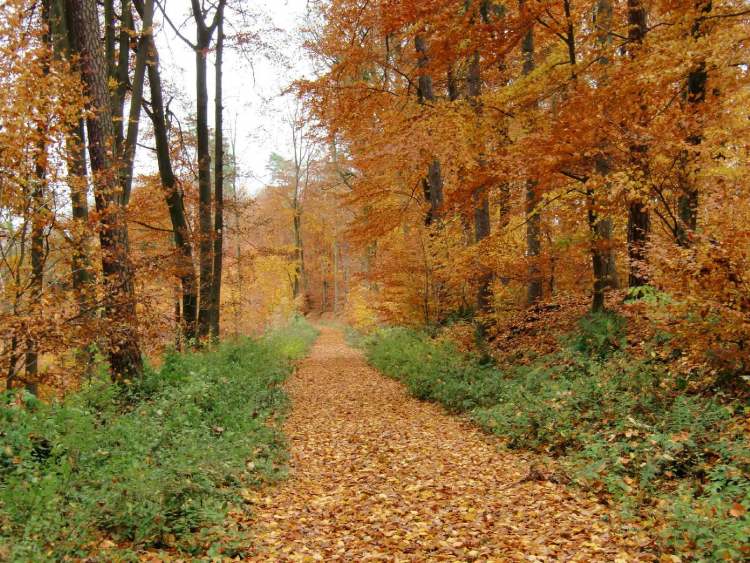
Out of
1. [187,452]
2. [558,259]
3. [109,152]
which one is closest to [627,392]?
[187,452]

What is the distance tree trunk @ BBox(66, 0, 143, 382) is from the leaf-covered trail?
272 cm

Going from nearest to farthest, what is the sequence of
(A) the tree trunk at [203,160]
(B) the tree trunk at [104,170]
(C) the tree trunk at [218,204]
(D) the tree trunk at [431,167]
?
(B) the tree trunk at [104,170]
(A) the tree trunk at [203,160]
(C) the tree trunk at [218,204]
(D) the tree trunk at [431,167]

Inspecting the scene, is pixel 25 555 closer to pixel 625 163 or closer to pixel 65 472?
pixel 65 472

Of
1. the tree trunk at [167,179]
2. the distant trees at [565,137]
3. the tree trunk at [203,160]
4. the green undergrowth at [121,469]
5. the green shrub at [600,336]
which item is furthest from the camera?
the tree trunk at [203,160]

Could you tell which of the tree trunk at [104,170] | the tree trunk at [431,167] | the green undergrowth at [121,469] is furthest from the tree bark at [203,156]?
the green undergrowth at [121,469]

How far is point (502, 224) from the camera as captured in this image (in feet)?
46.2

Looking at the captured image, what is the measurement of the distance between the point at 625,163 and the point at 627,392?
11.1 ft

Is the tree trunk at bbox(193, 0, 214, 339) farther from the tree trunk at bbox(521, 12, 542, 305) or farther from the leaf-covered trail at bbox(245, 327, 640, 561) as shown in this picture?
the tree trunk at bbox(521, 12, 542, 305)

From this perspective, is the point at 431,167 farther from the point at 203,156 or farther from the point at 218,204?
the point at 203,156

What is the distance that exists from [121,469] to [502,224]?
1156 centimetres

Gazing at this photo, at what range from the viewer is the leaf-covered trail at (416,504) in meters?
4.27

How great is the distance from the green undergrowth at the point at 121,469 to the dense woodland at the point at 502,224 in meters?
0.15

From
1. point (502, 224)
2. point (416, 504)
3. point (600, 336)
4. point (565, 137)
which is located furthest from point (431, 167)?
point (416, 504)

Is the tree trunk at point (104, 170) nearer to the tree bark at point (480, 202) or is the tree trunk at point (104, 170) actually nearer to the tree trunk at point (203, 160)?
the tree trunk at point (203, 160)
